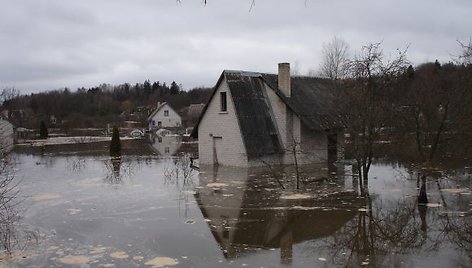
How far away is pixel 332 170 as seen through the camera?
24891mm

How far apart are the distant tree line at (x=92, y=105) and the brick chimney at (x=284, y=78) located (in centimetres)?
6270

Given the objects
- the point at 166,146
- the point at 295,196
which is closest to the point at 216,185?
the point at 295,196

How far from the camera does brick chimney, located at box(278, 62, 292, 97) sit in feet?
93.4

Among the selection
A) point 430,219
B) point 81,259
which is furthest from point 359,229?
point 81,259

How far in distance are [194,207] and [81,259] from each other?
5.77 m

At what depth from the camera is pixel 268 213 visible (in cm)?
1455

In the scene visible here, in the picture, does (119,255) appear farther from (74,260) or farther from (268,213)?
(268,213)

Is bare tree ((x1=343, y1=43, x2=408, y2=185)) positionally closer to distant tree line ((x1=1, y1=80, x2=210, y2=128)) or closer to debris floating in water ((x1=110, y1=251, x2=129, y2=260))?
debris floating in water ((x1=110, y1=251, x2=129, y2=260))

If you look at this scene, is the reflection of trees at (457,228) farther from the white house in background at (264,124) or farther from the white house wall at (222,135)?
the white house wall at (222,135)

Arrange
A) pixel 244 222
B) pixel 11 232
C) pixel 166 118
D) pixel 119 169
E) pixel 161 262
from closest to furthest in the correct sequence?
pixel 161 262 < pixel 11 232 < pixel 244 222 < pixel 119 169 < pixel 166 118

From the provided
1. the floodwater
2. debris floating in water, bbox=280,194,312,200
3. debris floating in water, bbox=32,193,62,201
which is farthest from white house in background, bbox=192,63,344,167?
debris floating in water, bbox=32,193,62,201

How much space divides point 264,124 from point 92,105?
10190 cm

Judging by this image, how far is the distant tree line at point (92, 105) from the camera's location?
9819 centimetres

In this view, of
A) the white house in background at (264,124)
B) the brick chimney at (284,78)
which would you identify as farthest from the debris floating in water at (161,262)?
the brick chimney at (284,78)
